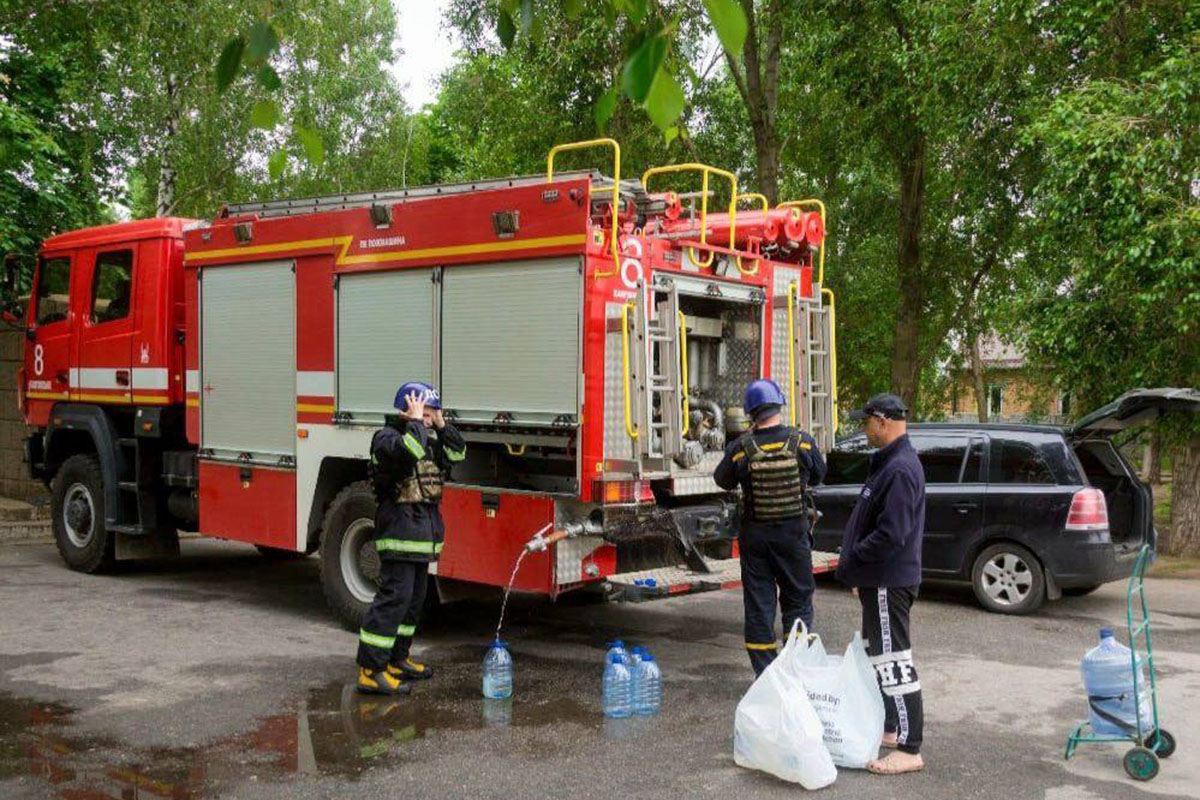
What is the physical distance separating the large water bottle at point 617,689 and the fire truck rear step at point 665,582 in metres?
0.89

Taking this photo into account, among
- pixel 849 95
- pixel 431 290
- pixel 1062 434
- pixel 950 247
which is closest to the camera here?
pixel 431 290

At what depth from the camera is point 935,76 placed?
1370 cm

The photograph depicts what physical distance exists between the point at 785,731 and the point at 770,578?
144 cm

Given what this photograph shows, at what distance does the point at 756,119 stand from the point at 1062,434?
902cm

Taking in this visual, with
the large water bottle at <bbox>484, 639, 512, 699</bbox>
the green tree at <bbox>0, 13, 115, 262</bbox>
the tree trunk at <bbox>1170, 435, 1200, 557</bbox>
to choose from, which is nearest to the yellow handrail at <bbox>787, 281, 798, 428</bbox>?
the large water bottle at <bbox>484, 639, 512, 699</bbox>

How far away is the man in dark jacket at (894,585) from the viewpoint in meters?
5.18

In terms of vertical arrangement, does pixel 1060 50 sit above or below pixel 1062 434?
above

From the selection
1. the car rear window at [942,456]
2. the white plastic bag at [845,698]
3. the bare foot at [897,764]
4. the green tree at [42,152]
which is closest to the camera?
the white plastic bag at [845,698]

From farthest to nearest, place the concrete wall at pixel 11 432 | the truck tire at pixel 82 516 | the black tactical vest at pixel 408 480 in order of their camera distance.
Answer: the concrete wall at pixel 11 432, the truck tire at pixel 82 516, the black tactical vest at pixel 408 480

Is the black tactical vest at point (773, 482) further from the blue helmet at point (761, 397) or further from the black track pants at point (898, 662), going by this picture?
the black track pants at point (898, 662)


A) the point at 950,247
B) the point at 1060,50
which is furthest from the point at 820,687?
the point at 950,247

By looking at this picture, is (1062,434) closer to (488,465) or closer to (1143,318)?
(1143,318)

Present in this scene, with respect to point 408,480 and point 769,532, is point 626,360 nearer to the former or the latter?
point 769,532

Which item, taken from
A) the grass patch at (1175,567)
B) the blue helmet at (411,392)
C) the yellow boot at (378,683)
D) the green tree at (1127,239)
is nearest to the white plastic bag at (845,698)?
the yellow boot at (378,683)
